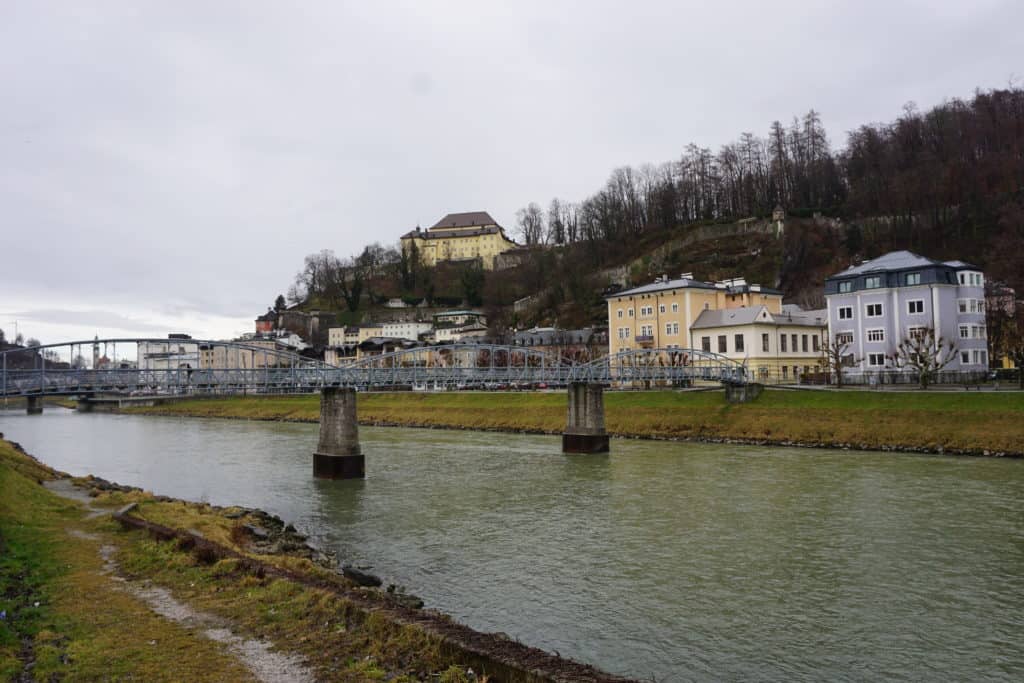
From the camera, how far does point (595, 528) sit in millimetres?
21938

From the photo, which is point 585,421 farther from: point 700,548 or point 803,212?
point 803,212

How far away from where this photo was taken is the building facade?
180ft

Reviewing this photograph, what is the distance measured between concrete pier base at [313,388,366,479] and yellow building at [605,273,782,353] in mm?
40215

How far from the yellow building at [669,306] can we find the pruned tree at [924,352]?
19171 mm

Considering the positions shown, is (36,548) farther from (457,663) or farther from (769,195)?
(769,195)

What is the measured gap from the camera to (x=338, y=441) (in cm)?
3459

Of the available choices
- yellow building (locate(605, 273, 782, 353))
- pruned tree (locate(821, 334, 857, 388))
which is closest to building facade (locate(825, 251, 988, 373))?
pruned tree (locate(821, 334, 857, 388))

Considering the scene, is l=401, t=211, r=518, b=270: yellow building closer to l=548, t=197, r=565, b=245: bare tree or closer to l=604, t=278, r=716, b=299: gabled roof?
l=548, t=197, r=565, b=245: bare tree

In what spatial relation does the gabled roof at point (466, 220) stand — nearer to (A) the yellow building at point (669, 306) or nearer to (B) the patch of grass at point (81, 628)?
(A) the yellow building at point (669, 306)

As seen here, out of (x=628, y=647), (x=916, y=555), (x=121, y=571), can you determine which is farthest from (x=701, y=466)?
(x=121, y=571)

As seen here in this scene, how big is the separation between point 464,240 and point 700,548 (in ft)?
537

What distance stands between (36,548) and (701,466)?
26.9m

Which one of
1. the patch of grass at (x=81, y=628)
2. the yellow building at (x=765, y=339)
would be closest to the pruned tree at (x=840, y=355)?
the yellow building at (x=765, y=339)

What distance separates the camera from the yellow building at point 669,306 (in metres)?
69.9
